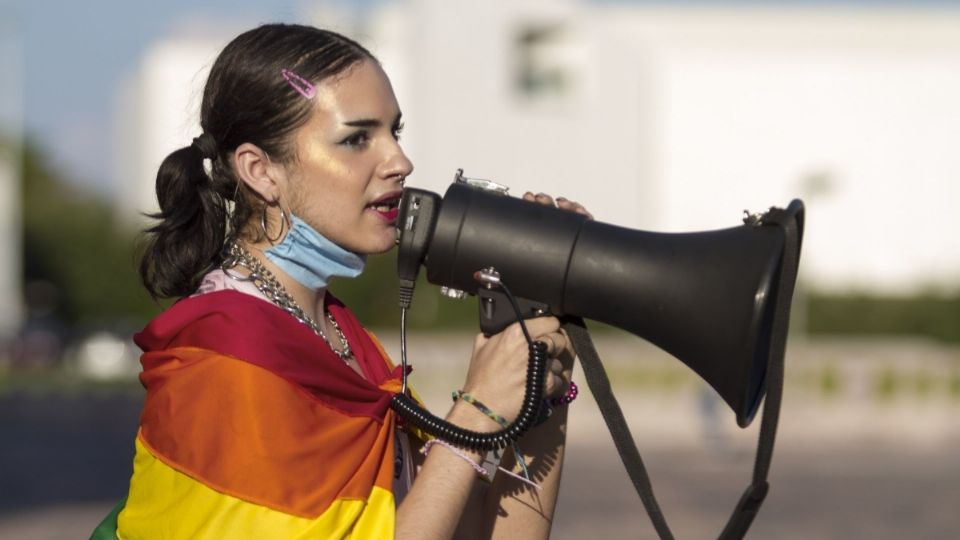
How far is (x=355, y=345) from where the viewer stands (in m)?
2.46

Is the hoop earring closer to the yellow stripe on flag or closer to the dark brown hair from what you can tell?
the dark brown hair

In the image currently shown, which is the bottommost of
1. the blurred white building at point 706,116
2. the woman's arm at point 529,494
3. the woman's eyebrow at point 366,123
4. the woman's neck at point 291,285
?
the blurred white building at point 706,116

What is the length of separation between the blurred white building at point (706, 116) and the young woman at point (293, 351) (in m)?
33.9

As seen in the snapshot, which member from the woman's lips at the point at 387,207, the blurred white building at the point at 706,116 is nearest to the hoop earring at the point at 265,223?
the woman's lips at the point at 387,207

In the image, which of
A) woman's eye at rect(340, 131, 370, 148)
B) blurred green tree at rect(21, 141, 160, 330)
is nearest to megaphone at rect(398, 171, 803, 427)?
woman's eye at rect(340, 131, 370, 148)

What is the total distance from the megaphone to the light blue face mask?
0.16 metres

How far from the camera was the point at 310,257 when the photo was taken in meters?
2.31

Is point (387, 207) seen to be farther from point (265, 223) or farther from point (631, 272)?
point (631, 272)

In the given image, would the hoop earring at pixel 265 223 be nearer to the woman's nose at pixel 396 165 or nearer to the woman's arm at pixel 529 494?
the woman's nose at pixel 396 165

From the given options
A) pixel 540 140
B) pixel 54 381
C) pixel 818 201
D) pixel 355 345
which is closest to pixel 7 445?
pixel 54 381


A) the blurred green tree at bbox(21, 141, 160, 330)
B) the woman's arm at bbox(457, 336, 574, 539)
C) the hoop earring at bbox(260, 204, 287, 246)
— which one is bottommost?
the blurred green tree at bbox(21, 141, 160, 330)

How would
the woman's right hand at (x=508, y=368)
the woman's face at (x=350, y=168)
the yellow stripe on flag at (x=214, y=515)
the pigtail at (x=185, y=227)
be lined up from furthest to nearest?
the pigtail at (x=185, y=227)
the woman's face at (x=350, y=168)
the woman's right hand at (x=508, y=368)
the yellow stripe on flag at (x=214, y=515)

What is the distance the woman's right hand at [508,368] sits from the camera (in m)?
2.12

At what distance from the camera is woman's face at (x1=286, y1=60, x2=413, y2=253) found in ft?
7.32
